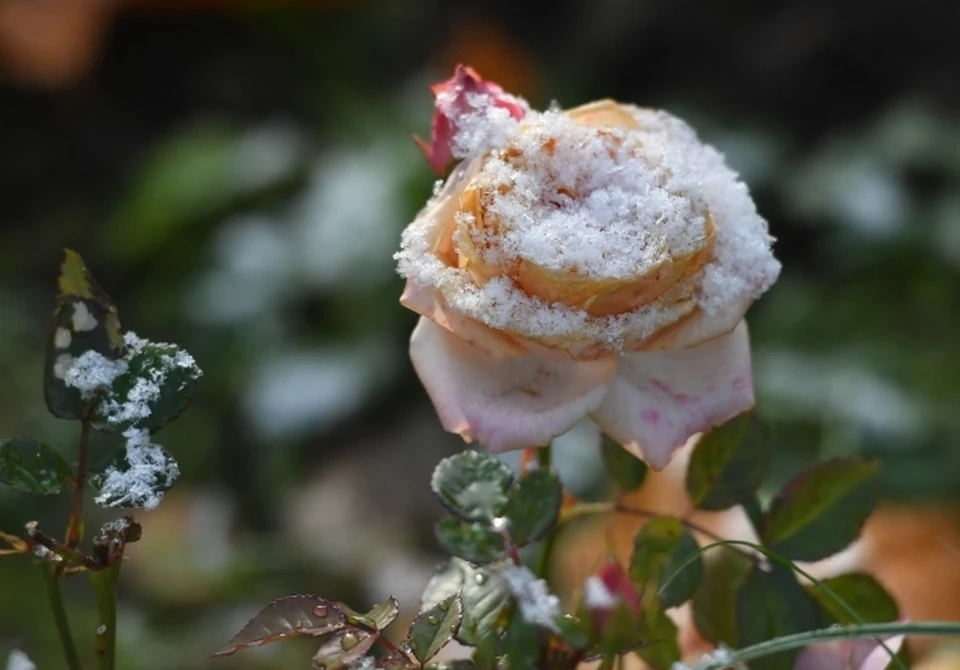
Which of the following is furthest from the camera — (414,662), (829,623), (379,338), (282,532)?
(379,338)

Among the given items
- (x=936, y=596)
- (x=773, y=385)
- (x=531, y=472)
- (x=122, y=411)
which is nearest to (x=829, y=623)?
(x=531, y=472)

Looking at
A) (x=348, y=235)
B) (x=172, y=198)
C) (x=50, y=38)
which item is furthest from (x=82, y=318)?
(x=50, y=38)

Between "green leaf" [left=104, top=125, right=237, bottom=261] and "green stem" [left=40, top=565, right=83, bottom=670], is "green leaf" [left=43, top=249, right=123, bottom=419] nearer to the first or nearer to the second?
"green stem" [left=40, top=565, right=83, bottom=670]

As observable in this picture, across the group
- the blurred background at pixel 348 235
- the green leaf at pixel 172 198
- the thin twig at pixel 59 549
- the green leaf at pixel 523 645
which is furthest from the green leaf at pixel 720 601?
the green leaf at pixel 172 198

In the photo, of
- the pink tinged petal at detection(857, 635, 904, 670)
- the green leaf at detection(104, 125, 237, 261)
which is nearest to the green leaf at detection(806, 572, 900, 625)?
the pink tinged petal at detection(857, 635, 904, 670)

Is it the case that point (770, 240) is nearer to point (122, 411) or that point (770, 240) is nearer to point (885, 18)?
point (122, 411)

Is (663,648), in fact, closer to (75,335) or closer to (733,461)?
(733,461)

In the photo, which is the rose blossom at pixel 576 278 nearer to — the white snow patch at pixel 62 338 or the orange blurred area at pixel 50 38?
the white snow patch at pixel 62 338
